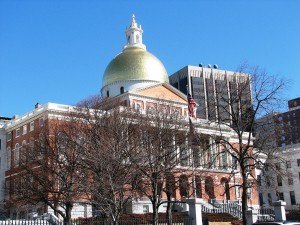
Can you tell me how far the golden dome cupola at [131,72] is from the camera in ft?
260

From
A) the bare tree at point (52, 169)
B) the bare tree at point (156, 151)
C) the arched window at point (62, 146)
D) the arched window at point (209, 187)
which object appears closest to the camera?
the bare tree at point (156, 151)

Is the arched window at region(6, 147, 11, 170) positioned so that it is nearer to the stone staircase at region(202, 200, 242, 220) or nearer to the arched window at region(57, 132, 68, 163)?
the arched window at region(57, 132, 68, 163)

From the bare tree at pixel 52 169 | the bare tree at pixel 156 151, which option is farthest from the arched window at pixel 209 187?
the bare tree at pixel 52 169

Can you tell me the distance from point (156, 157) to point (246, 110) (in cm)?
839

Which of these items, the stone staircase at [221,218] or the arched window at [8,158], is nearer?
the stone staircase at [221,218]

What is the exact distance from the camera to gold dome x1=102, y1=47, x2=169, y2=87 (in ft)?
262

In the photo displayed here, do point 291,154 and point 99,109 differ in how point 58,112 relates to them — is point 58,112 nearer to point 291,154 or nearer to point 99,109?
point 99,109

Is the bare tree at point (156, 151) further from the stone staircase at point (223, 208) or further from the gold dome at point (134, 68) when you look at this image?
the gold dome at point (134, 68)

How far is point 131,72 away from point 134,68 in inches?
35.4

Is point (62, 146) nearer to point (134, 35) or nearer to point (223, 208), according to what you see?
point (223, 208)

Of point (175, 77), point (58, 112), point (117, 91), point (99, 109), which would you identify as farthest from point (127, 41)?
point (175, 77)

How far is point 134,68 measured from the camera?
80.1m

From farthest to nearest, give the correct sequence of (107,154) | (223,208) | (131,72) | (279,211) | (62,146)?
1. (131,72)
2. (223,208)
3. (62,146)
4. (279,211)
5. (107,154)

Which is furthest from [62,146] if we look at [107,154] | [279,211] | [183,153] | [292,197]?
[292,197]
